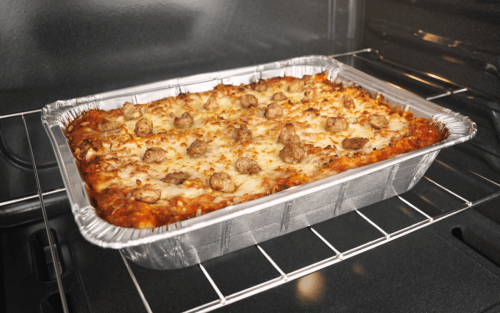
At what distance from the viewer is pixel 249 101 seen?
179cm

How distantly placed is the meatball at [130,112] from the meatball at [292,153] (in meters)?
0.66

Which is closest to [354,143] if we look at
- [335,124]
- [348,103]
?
[335,124]

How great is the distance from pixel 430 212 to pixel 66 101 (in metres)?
1.76

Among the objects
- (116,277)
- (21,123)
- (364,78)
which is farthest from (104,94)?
(364,78)

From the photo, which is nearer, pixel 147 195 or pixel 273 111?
pixel 147 195

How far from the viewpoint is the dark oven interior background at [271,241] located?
5.04 feet

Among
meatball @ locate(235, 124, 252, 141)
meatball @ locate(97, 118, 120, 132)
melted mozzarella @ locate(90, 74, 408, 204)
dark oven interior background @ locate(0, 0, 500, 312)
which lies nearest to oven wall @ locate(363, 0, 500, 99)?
dark oven interior background @ locate(0, 0, 500, 312)

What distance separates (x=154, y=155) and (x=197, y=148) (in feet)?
0.49

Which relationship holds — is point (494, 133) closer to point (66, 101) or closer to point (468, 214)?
point (468, 214)

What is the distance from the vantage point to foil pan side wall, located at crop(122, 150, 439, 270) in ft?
3.54

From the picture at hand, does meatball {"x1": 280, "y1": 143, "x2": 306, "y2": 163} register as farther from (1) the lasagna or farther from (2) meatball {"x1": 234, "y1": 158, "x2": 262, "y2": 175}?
(2) meatball {"x1": 234, "y1": 158, "x2": 262, "y2": 175}

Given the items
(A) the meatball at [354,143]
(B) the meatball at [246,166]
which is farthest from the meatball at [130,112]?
(A) the meatball at [354,143]

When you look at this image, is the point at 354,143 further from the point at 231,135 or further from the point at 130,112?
the point at 130,112

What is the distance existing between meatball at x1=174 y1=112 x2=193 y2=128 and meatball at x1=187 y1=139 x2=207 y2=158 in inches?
7.5
